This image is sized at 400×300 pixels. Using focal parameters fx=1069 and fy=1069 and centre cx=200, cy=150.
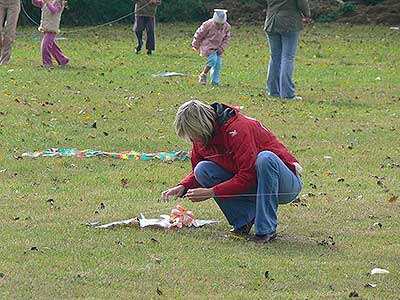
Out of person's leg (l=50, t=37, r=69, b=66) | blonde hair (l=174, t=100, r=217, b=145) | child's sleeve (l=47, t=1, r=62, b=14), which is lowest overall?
person's leg (l=50, t=37, r=69, b=66)

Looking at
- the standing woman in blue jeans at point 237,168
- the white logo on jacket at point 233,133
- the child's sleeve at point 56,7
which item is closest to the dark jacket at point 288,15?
the child's sleeve at point 56,7

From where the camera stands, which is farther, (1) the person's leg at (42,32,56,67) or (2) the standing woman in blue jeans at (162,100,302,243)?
(1) the person's leg at (42,32,56,67)

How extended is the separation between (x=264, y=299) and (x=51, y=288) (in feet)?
4.06

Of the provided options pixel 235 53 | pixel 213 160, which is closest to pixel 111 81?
pixel 235 53

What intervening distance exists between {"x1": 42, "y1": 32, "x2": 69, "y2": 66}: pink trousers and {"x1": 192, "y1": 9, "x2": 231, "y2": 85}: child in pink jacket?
2.83 metres

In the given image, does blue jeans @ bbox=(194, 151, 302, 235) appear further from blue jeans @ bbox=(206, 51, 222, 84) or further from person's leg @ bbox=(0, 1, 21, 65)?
person's leg @ bbox=(0, 1, 21, 65)

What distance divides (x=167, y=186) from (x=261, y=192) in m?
2.31

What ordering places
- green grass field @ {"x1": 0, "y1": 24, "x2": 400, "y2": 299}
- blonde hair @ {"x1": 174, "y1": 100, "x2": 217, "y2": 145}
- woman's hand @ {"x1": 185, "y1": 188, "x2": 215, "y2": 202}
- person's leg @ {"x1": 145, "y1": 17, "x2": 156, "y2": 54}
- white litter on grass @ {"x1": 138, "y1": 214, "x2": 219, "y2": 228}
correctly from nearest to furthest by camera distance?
green grass field @ {"x1": 0, "y1": 24, "x2": 400, "y2": 299}, blonde hair @ {"x1": 174, "y1": 100, "x2": 217, "y2": 145}, woman's hand @ {"x1": 185, "y1": 188, "x2": 215, "y2": 202}, white litter on grass @ {"x1": 138, "y1": 214, "x2": 219, "y2": 228}, person's leg @ {"x1": 145, "y1": 17, "x2": 156, "y2": 54}

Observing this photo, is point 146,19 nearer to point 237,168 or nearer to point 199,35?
point 199,35

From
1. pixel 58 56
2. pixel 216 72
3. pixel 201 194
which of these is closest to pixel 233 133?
pixel 201 194

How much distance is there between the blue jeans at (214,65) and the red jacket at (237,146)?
30.8 ft

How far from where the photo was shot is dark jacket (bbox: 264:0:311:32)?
15.6 m

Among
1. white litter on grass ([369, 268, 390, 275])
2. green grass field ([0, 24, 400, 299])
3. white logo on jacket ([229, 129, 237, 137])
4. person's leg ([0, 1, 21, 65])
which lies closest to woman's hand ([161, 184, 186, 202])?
green grass field ([0, 24, 400, 299])

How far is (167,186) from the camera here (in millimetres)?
9727
